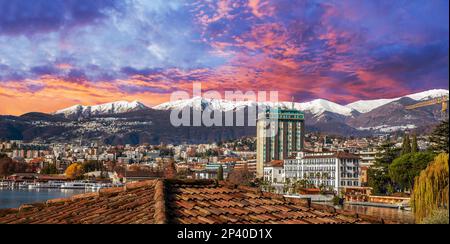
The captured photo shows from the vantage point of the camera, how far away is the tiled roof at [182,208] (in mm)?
2707

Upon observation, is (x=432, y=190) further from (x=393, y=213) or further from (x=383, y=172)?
(x=383, y=172)

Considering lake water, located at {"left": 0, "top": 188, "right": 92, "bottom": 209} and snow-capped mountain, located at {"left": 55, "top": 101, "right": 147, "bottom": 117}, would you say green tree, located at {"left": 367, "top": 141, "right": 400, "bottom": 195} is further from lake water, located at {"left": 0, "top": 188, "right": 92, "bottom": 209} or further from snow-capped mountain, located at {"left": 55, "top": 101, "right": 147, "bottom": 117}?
snow-capped mountain, located at {"left": 55, "top": 101, "right": 147, "bottom": 117}

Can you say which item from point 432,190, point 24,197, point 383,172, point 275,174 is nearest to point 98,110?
point 275,174

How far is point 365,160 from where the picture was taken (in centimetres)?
6875

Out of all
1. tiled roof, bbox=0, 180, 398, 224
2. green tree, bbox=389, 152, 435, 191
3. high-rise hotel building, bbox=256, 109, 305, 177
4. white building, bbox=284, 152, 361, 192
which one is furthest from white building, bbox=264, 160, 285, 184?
tiled roof, bbox=0, 180, 398, 224

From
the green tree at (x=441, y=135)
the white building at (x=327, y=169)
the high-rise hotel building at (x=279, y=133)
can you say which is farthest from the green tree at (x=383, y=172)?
the high-rise hotel building at (x=279, y=133)

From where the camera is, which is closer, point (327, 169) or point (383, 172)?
point (383, 172)

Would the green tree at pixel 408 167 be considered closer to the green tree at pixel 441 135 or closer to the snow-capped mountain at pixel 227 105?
the green tree at pixel 441 135

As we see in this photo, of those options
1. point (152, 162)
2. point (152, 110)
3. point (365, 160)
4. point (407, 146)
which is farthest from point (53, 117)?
point (407, 146)

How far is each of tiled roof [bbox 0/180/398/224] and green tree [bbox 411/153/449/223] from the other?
4.13m

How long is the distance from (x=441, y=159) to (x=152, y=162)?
9899 cm

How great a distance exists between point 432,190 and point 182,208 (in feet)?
18.2

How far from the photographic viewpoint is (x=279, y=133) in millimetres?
85000

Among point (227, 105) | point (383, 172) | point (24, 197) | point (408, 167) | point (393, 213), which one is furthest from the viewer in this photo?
point (24, 197)
